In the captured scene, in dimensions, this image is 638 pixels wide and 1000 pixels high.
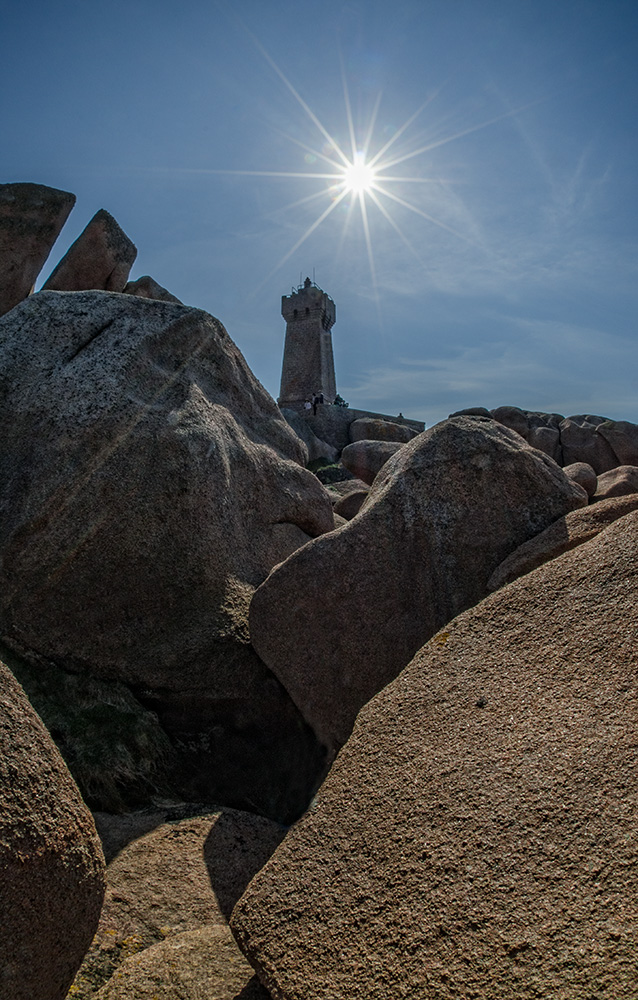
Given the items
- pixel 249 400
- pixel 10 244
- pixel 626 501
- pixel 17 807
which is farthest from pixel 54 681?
pixel 10 244

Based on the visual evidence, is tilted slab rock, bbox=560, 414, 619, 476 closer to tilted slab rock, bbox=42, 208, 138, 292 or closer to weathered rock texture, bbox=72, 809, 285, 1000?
tilted slab rock, bbox=42, 208, 138, 292

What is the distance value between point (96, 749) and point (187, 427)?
6.74 ft

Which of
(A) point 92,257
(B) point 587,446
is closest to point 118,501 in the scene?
(A) point 92,257

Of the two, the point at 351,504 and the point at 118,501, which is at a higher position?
the point at 351,504

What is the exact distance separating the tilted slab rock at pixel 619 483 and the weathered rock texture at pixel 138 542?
8142mm

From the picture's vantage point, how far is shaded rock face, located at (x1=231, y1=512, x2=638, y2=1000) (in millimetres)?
1735

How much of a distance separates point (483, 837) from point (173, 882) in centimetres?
147

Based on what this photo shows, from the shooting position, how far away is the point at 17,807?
181 cm

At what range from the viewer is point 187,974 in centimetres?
219

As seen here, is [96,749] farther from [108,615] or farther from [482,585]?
[482,585]

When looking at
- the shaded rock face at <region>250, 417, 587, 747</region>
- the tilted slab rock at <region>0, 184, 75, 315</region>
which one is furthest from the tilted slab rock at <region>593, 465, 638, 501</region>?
the tilted slab rock at <region>0, 184, 75, 315</region>

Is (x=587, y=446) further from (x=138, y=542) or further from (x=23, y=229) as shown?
(x=138, y=542)

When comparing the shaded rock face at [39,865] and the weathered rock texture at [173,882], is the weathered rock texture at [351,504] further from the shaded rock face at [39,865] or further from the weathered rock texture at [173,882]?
the shaded rock face at [39,865]

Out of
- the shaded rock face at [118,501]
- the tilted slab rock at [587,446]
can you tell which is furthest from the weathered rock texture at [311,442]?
the shaded rock face at [118,501]
